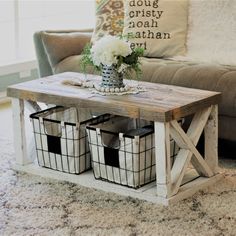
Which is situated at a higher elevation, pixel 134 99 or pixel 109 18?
pixel 109 18

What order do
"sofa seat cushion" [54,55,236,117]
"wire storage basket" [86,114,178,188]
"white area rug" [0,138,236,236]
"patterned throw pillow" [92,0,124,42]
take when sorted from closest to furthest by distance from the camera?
1. "white area rug" [0,138,236,236]
2. "wire storage basket" [86,114,178,188]
3. "sofa seat cushion" [54,55,236,117]
4. "patterned throw pillow" [92,0,124,42]

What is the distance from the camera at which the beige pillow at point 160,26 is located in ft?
12.2

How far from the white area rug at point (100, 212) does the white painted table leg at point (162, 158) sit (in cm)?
8

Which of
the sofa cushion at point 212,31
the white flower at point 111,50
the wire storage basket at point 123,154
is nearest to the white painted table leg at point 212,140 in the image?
the wire storage basket at point 123,154

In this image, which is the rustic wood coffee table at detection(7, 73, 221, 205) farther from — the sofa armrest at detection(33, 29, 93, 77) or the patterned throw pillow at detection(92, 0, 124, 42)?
the patterned throw pillow at detection(92, 0, 124, 42)

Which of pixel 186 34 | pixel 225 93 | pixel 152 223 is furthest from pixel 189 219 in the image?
pixel 186 34

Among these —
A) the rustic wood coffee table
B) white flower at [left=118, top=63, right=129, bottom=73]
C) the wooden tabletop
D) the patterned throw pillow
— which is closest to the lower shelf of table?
the rustic wood coffee table

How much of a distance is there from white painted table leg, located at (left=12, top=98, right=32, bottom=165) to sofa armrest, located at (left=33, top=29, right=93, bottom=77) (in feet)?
2.60

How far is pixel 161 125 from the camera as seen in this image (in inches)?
99.9

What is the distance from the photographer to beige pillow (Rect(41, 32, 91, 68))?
12.3 feet

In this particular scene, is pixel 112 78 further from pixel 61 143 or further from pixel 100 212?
pixel 100 212

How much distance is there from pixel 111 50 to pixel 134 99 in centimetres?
25

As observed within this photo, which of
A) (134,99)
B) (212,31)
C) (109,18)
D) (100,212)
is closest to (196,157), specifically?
(134,99)

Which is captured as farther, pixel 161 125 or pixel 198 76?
pixel 198 76
